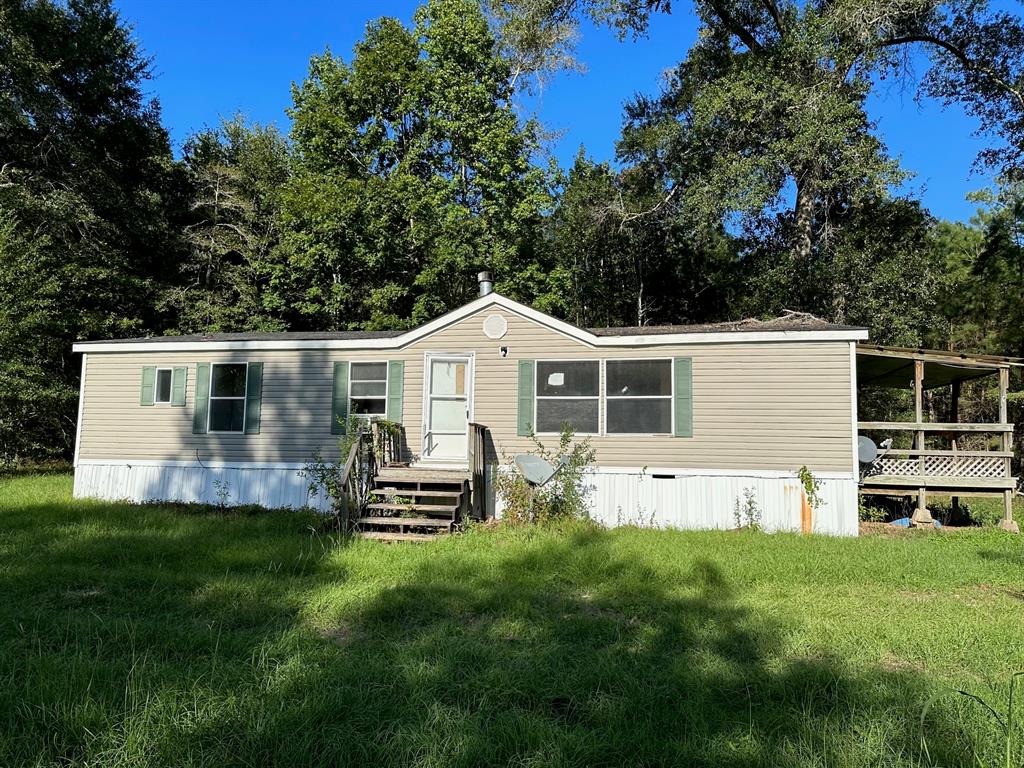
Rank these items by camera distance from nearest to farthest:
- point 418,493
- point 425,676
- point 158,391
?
point 425,676
point 418,493
point 158,391

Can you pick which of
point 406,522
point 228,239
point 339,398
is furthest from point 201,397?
point 228,239

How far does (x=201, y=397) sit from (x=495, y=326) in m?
5.57

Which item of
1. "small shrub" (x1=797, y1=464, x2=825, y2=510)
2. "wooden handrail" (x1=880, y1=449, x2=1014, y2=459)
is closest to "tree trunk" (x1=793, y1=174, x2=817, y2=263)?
"wooden handrail" (x1=880, y1=449, x2=1014, y2=459)

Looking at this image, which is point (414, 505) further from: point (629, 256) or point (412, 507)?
point (629, 256)

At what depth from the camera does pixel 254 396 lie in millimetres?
11078

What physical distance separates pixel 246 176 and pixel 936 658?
2238 centimetres

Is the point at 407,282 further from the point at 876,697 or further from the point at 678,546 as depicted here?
the point at 876,697

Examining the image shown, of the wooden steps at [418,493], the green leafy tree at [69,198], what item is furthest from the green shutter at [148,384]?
the wooden steps at [418,493]

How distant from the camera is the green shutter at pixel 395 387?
34.4ft

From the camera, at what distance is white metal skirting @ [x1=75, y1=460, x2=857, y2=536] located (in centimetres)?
902

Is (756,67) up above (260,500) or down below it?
above

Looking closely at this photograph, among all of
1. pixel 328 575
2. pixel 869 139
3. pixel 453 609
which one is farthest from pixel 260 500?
pixel 869 139

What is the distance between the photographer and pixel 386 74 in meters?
20.2

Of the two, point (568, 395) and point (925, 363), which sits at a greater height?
point (925, 363)
